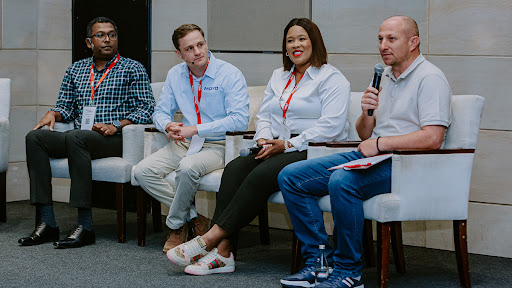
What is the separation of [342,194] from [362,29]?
5.58 ft

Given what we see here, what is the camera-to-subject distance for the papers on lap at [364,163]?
11.1ft

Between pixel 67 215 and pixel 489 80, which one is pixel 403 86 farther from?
pixel 67 215

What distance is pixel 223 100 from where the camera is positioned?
4.55 m

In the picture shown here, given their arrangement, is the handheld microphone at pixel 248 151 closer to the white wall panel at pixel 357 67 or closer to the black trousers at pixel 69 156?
the white wall panel at pixel 357 67

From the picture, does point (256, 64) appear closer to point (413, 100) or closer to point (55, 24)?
point (413, 100)

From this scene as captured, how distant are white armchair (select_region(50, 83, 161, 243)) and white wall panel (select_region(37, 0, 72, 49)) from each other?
1.80m

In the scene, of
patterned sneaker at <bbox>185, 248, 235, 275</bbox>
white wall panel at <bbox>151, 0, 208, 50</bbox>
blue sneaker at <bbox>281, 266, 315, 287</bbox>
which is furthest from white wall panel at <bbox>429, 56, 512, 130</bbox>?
white wall panel at <bbox>151, 0, 208, 50</bbox>

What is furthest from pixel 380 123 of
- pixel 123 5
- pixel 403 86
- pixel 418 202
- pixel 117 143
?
pixel 123 5

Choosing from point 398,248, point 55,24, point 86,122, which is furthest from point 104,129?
point 398,248

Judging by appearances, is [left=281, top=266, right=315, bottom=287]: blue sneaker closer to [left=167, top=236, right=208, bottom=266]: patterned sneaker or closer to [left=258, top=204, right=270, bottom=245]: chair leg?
[left=167, top=236, right=208, bottom=266]: patterned sneaker

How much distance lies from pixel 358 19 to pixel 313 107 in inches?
40.9

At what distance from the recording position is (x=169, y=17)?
5668mm

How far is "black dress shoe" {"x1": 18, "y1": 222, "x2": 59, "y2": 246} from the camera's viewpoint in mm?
4586

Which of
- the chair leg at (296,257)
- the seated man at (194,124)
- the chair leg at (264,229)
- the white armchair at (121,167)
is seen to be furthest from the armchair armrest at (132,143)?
the chair leg at (296,257)
